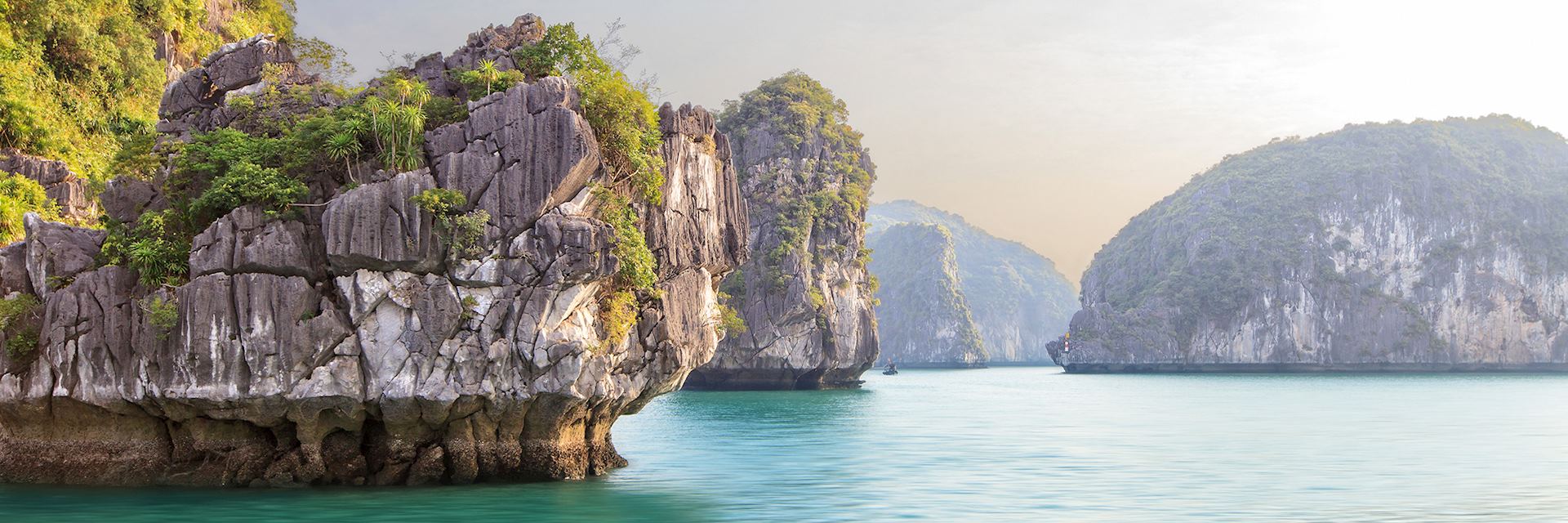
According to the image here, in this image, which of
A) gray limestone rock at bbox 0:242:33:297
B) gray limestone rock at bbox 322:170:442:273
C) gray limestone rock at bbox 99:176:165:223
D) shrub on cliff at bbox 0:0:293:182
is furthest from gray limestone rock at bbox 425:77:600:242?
shrub on cliff at bbox 0:0:293:182

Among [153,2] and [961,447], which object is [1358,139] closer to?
[961,447]

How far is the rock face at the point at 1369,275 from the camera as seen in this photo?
12250cm

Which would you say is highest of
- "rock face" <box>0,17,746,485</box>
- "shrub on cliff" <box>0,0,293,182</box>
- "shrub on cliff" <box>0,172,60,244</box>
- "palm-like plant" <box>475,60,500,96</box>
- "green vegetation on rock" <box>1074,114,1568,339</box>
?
"green vegetation on rock" <box>1074,114,1568,339</box>

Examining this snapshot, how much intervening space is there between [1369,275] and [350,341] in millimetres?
130923

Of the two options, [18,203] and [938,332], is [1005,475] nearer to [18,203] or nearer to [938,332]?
Result: [18,203]

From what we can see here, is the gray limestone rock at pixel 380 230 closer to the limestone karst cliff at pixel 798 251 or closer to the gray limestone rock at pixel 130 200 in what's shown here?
the gray limestone rock at pixel 130 200

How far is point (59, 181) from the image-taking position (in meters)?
27.3

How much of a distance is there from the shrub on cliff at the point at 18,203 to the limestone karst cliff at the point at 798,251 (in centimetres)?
4179

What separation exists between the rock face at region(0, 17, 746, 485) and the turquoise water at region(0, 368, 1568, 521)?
0.79 m

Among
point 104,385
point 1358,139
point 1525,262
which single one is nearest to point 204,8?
point 104,385

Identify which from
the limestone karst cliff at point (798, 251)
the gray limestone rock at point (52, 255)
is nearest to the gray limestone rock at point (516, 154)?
the gray limestone rock at point (52, 255)

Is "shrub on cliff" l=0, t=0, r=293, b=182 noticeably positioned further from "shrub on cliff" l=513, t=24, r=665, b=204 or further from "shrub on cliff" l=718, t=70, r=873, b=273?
"shrub on cliff" l=718, t=70, r=873, b=273

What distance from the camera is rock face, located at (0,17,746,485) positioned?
18484 millimetres

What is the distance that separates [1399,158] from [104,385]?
143691 mm
